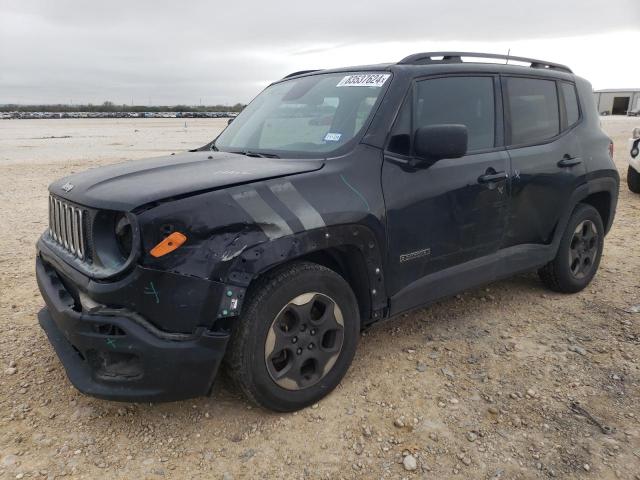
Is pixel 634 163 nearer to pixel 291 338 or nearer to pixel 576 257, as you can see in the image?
pixel 576 257

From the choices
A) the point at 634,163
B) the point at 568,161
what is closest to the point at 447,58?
the point at 568,161

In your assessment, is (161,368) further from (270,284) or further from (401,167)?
(401,167)

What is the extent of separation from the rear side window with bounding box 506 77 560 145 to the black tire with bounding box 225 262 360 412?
1.97m

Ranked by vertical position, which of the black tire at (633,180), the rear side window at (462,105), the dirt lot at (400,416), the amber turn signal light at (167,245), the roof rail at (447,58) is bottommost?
the dirt lot at (400,416)

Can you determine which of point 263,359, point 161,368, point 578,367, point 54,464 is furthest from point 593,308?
point 54,464

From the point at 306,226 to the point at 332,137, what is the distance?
2.63 feet

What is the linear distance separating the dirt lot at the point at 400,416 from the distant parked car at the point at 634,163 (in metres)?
5.77

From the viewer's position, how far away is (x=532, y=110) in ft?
13.2

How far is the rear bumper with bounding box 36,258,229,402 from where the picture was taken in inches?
93.0

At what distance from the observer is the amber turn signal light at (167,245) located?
7.58 ft

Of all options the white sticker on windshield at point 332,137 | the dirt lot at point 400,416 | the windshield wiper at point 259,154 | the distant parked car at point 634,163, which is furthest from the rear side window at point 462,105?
the distant parked car at point 634,163

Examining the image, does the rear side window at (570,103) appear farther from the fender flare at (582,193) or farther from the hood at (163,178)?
the hood at (163,178)

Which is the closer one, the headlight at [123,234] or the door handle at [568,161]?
the headlight at [123,234]

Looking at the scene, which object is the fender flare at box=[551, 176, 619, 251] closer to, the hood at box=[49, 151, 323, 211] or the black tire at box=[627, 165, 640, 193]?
the hood at box=[49, 151, 323, 211]
